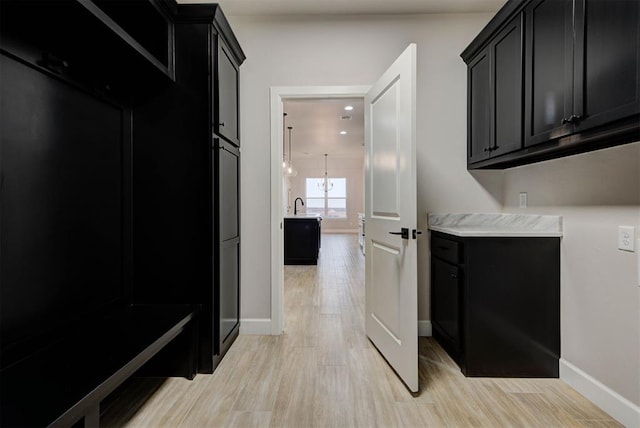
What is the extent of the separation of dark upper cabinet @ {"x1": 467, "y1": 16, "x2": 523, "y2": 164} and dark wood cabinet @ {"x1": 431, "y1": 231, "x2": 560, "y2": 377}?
0.67m

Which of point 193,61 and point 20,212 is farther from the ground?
point 193,61

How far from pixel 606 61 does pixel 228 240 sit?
2.35m

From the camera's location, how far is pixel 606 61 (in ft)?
4.77

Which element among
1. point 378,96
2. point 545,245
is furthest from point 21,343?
point 545,245

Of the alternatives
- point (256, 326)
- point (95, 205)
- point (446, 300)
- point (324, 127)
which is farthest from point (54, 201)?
Result: point (324, 127)

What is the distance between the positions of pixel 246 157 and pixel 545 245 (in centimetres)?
230

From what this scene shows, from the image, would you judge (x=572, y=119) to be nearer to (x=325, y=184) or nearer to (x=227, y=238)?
(x=227, y=238)

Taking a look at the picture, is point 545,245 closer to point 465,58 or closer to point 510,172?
point 510,172

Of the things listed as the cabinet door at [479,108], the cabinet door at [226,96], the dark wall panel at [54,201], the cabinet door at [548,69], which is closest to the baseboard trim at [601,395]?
the cabinet door at [548,69]

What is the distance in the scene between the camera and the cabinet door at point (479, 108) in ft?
8.06

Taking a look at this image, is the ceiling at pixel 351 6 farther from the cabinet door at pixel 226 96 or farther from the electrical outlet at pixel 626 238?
the electrical outlet at pixel 626 238

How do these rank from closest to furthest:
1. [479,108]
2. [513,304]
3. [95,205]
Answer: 1. [95,205]
2. [513,304]
3. [479,108]

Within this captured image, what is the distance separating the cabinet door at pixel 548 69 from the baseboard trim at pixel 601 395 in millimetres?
1369

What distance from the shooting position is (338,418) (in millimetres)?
1731
